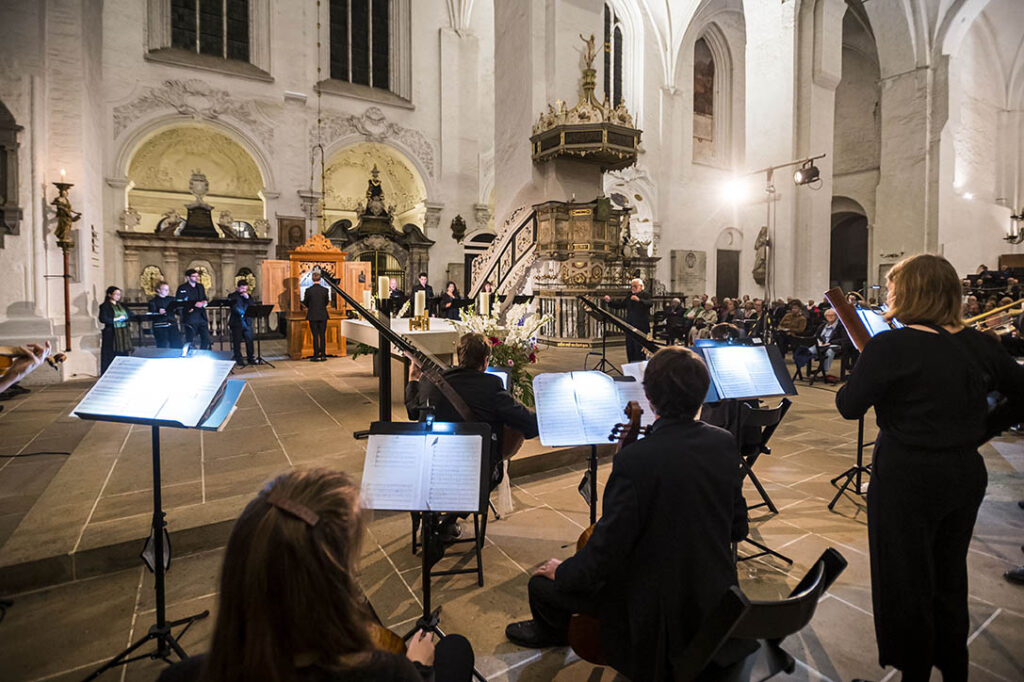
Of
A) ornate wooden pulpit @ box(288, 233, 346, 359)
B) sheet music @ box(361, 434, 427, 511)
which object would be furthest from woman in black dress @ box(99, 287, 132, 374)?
sheet music @ box(361, 434, 427, 511)

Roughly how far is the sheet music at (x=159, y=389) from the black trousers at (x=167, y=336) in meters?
8.52

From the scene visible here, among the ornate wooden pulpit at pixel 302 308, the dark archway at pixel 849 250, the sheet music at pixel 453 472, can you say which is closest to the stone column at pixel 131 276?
the ornate wooden pulpit at pixel 302 308

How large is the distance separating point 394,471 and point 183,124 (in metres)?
16.8

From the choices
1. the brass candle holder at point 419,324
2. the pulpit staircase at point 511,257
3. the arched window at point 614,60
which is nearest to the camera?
the brass candle holder at point 419,324

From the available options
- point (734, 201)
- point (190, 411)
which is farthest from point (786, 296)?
point (190, 411)

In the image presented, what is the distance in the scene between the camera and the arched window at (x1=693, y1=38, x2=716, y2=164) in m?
23.2

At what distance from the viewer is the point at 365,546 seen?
1748 mm

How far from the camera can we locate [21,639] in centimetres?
253

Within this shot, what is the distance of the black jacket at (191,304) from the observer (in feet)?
32.2

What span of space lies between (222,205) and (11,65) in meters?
11.3

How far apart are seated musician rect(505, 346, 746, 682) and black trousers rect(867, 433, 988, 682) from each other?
726mm

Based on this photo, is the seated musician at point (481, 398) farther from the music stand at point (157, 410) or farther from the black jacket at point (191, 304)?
the black jacket at point (191, 304)

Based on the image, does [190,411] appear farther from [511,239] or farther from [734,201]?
[734,201]

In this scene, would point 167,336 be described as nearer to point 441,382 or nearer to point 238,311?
point 238,311
